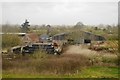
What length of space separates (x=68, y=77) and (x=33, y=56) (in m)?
1.49

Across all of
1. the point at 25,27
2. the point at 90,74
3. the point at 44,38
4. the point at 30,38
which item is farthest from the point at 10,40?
the point at 90,74

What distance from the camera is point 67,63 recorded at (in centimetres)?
462

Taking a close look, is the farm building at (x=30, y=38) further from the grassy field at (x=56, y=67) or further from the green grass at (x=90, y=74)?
the green grass at (x=90, y=74)

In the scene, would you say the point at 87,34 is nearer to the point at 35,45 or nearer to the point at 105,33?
the point at 105,33

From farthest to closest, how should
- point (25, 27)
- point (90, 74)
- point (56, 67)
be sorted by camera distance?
point (25, 27) < point (56, 67) < point (90, 74)

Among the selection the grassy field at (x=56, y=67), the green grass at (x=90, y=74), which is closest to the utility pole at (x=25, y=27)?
the grassy field at (x=56, y=67)

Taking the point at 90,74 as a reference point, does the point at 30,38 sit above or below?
above

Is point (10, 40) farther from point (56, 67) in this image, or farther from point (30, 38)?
point (56, 67)

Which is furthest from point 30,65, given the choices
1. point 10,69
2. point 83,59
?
point 83,59

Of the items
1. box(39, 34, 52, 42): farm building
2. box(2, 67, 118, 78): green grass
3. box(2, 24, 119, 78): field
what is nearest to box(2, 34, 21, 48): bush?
box(2, 24, 119, 78): field

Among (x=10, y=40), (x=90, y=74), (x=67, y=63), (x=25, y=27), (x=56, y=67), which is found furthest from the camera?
(x=25, y=27)

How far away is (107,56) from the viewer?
505cm

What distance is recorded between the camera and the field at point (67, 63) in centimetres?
414

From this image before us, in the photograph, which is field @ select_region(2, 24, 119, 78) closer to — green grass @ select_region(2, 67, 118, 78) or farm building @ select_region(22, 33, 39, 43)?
green grass @ select_region(2, 67, 118, 78)
